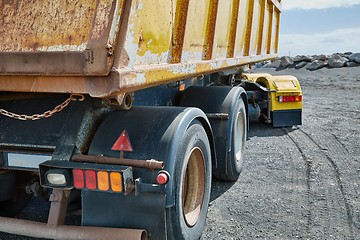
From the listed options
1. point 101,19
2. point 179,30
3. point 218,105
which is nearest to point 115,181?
point 101,19

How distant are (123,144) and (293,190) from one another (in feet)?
8.27

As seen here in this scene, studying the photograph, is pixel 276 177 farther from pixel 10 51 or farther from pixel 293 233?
pixel 10 51

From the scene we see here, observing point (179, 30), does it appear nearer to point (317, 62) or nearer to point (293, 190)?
point (293, 190)

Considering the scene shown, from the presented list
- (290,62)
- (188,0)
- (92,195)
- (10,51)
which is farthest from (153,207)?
(290,62)

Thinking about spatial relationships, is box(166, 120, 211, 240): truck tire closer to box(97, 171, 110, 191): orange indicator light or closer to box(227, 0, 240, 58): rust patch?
box(97, 171, 110, 191): orange indicator light

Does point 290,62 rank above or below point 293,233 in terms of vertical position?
above

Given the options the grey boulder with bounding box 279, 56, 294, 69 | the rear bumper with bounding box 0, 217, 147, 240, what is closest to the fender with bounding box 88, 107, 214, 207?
the rear bumper with bounding box 0, 217, 147, 240

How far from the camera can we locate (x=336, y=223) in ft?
11.2

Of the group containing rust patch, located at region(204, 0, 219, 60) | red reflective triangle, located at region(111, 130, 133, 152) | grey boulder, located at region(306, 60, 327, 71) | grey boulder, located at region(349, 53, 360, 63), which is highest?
grey boulder, located at region(349, 53, 360, 63)

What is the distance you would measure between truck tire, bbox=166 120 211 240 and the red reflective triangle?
306 millimetres

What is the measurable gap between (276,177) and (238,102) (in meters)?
1.04

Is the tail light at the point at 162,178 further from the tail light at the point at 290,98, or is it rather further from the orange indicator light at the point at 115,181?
the tail light at the point at 290,98

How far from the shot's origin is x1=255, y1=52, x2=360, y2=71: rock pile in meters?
23.1

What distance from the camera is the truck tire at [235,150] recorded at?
4125 mm
